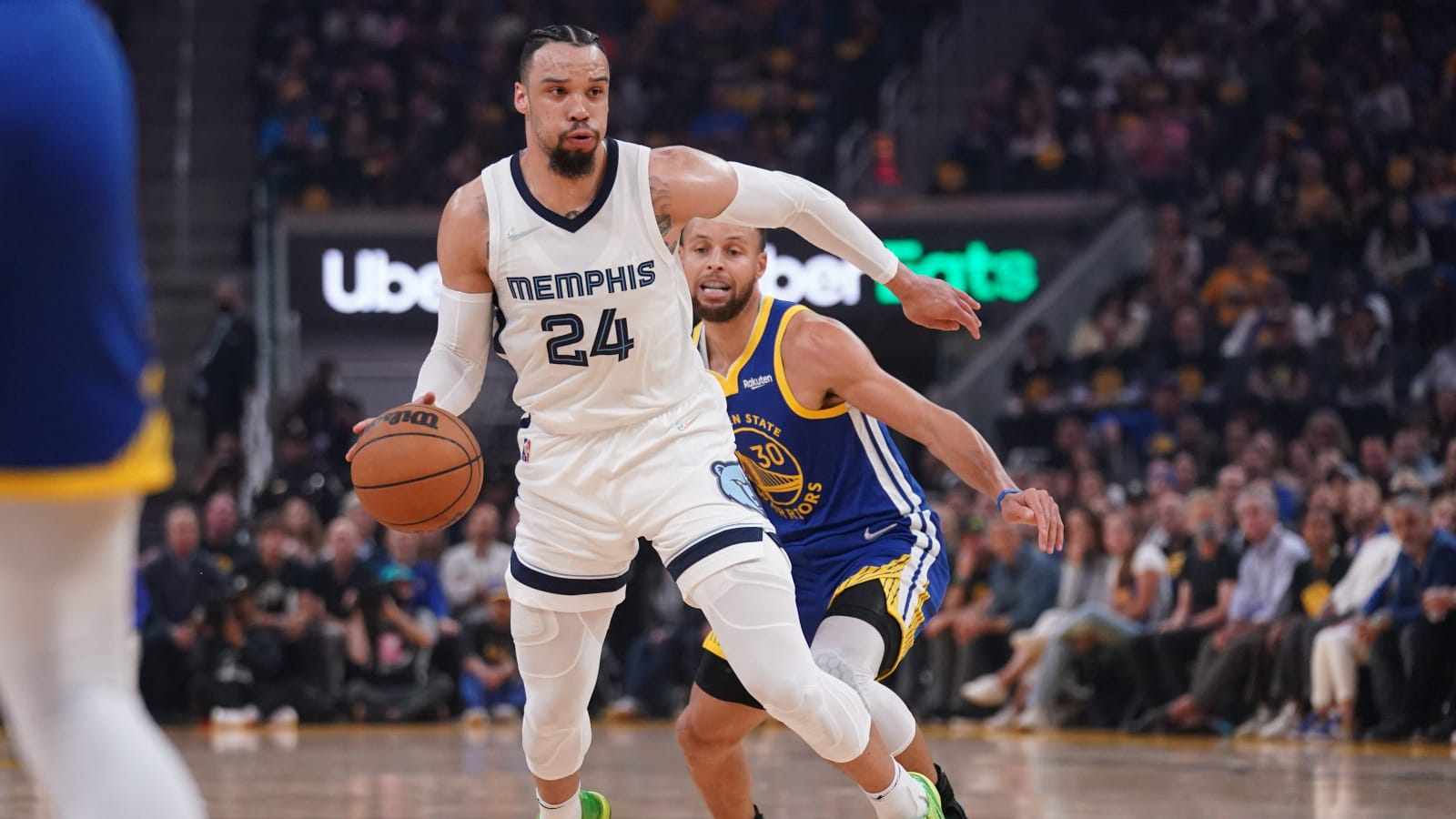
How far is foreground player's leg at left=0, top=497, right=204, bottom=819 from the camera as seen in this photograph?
9.73ft

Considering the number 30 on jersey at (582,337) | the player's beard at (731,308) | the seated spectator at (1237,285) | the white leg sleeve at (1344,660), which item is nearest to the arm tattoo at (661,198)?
the number 30 on jersey at (582,337)

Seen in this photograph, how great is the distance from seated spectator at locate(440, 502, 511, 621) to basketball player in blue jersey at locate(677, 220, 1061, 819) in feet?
27.0

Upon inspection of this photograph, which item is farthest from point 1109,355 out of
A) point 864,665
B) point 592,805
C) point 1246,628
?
point 592,805

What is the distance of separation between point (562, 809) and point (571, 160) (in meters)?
1.89

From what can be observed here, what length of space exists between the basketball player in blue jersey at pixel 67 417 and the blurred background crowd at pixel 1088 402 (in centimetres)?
937

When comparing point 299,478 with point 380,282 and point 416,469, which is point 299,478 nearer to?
point 380,282

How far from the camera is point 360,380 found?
61.5ft

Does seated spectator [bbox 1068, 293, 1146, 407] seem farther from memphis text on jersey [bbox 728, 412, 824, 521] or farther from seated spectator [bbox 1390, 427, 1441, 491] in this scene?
memphis text on jersey [bbox 728, 412, 824, 521]

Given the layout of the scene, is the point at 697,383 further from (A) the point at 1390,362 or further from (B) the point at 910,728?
(A) the point at 1390,362

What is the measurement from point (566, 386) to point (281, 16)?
59.4ft

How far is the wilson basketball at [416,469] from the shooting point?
5.38m

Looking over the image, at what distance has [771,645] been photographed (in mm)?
5234

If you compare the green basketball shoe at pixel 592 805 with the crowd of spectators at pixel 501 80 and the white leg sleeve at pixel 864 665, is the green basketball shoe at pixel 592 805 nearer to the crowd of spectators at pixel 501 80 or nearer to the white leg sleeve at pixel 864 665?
the white leg sleeve at pixel 864 665

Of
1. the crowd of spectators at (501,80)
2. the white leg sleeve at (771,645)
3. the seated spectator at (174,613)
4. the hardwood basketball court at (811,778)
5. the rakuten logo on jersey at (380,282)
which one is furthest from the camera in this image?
the crowd of spectators at (501,80)
